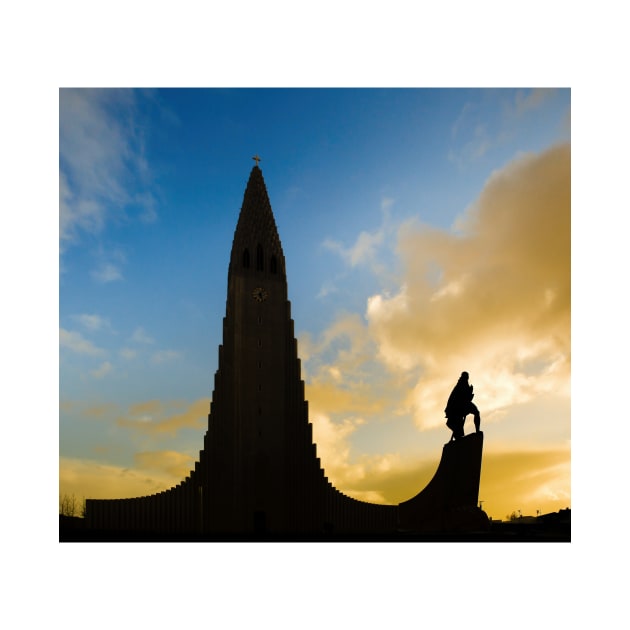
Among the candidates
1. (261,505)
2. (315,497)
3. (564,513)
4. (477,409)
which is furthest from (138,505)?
(564,513)

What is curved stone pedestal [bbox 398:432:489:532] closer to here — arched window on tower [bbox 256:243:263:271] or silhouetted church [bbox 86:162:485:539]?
silhouetted church [bbox 86:162:485:539]

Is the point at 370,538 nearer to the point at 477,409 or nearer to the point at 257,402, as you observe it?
the point at 477,409

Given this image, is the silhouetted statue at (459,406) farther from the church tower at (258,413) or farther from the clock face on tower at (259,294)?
the clock face on tower at (259,294)

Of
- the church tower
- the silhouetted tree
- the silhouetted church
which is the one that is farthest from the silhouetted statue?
the silhouetted tree

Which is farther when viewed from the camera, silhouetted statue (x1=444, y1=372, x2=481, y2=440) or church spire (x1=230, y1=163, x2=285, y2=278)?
church spire (x1=230, y1=163, x2=285, y2=278)

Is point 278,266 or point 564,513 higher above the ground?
point 278,266

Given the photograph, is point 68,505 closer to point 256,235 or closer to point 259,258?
point 259,258

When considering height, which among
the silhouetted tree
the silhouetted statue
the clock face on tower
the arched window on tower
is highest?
the arched window on tower

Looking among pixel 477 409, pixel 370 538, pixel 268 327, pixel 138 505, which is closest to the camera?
pixel 370 538
